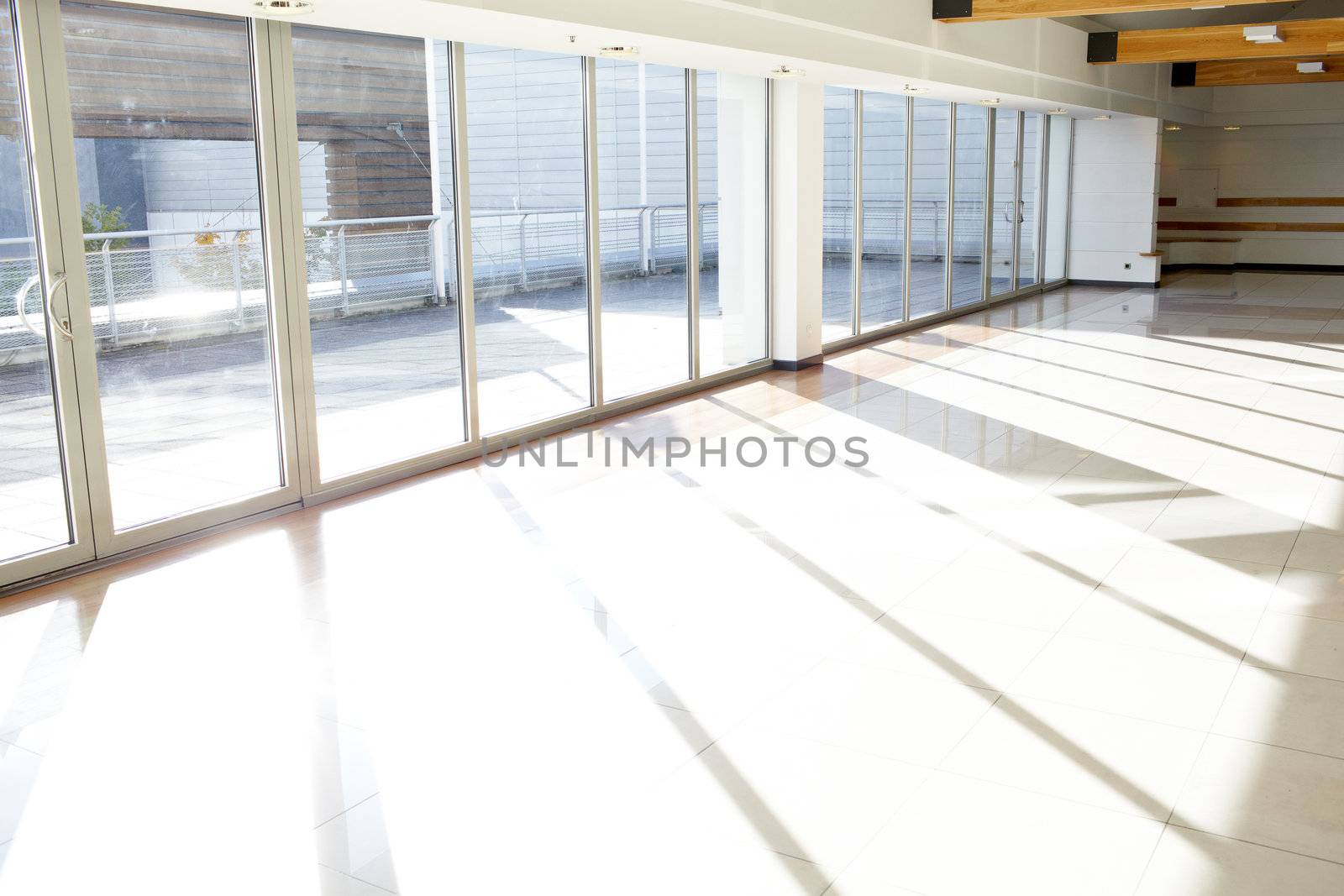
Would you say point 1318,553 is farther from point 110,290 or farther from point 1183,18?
point 1183,18

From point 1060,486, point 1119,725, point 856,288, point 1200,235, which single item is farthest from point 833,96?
point 1200,235

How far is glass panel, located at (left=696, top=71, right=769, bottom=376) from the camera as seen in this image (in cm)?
927

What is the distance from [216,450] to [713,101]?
5001 mm

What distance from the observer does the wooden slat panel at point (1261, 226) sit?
19828 millimetres

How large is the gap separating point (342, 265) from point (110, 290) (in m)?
1.35

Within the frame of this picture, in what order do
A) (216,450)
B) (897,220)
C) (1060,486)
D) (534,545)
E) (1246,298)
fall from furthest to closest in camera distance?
(1246,298) < (897,220) < (1060,486) < (216,450) < (534,545)

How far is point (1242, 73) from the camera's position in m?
16.7

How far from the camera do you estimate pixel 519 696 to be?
388 cm

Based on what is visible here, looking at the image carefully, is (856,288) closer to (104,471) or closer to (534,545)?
(534,545)

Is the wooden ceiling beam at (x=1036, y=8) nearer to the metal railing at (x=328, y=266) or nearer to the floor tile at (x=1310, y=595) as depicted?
the metal railing at (x=328, y=266)

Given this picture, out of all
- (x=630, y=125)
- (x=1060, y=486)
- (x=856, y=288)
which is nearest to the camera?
(x=1060, y=486)

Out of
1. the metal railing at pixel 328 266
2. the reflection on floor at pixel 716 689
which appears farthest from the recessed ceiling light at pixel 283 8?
the reflection on floor at pixel 716 689

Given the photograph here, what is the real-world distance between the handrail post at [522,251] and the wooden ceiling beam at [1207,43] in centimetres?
737

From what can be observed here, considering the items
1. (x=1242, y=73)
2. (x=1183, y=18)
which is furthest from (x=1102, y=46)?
(x=1242, y=73)
